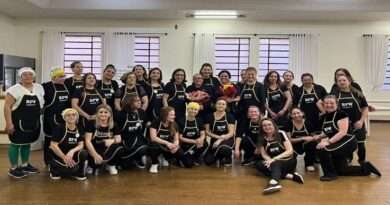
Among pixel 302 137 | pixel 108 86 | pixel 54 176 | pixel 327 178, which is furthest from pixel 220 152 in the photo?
pixel 54 176

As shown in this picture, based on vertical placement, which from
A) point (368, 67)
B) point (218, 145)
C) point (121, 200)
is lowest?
point (121, 200)

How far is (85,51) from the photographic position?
9.27 meters

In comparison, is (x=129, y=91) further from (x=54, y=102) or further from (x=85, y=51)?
(x=85, y=51)

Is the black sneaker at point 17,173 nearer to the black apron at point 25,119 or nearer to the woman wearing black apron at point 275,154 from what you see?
the black apron at point 25,119

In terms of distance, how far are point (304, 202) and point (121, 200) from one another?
5.23ft

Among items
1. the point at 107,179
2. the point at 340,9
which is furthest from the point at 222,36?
the point at 107,179

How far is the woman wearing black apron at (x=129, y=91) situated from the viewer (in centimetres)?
465

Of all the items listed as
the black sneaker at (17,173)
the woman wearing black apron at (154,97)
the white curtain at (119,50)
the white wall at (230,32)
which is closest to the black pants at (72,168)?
the black sneaker at (17,173)

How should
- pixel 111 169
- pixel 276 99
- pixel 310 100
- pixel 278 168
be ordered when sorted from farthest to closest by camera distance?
pixel 276 99 < pixel 310 100 < pixel 111 169 < pixel 278 168

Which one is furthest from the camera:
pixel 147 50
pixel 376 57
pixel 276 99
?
pixel 147 50

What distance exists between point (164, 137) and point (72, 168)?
1098 millimetres

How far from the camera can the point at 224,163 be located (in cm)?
491

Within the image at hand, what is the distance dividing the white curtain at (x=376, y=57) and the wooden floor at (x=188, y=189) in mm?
5263

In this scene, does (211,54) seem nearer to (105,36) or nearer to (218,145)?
(105,36)
